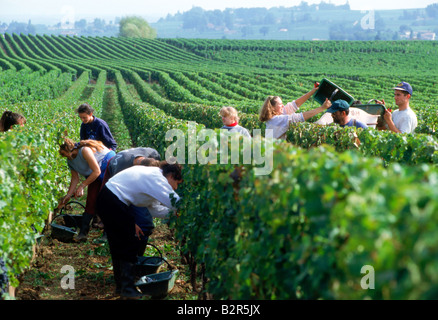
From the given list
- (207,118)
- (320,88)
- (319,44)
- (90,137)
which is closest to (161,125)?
(90,137)

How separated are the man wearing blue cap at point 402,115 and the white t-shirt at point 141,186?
370cm

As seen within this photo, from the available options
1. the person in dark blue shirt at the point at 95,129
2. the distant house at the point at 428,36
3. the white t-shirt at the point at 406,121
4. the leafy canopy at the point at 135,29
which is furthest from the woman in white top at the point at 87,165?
the distant house at the point at 428,36

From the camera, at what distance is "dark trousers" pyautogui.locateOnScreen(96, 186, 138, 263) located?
15.7 ft

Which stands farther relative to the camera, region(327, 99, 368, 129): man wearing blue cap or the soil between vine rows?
region(327, 99, 368, 129): man wearing blue cap

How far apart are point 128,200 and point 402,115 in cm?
438

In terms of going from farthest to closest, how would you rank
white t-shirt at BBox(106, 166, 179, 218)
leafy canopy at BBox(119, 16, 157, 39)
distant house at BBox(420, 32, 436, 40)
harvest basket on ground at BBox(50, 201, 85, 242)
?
1. distant house at BBox(420, 32, 436, 40)
2. leafy canopy at BBox(119, 16, 157, 39)
3. harvest basket on ground at BBox(50, 201, 85, 242)
4. white t-shirt at BBox(106, 166, 179, 218)

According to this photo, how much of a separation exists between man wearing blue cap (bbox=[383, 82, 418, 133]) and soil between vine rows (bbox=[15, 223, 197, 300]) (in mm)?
3622

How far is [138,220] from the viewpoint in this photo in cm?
545

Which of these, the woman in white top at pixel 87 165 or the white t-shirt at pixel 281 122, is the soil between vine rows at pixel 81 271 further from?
the white t-shirt at pixel 281 122

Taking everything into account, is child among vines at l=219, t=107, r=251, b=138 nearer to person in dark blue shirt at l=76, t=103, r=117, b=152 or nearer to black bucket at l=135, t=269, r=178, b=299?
black bucket at l=135, t=269, r=178, b=299

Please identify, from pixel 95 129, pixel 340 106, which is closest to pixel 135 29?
pixel 95 129

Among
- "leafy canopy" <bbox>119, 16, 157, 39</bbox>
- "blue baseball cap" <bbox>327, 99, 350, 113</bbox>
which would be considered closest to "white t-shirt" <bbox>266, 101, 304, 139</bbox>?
"blue baseball cap" <bbox>327, 99, 350, 113</bbox>

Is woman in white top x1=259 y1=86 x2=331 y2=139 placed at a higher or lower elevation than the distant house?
lower
